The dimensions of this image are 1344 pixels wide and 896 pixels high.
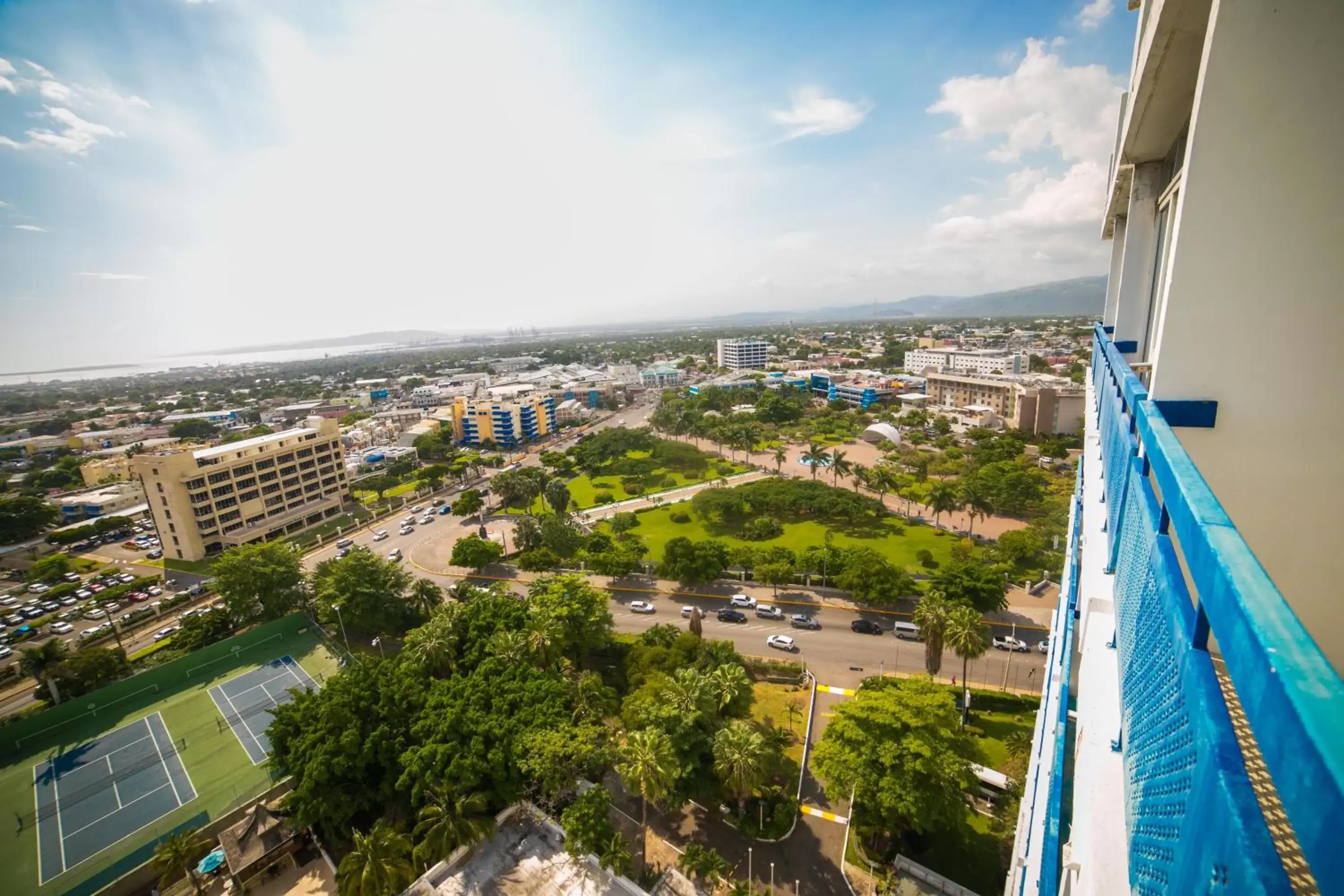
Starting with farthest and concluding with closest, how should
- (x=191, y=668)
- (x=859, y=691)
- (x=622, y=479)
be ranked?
(x=622, y=479) < (x=191, y=668) < (x=859, y=691)

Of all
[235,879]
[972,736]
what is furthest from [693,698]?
[235,879]

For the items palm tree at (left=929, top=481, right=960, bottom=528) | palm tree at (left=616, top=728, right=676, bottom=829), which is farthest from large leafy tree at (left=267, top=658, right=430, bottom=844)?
palm tree at (left=929, top=481, right=960, bottom=528)

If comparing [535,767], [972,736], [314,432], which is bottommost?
[972,736]

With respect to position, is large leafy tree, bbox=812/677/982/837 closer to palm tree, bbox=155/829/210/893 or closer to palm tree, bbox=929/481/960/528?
palm tree, bbox=155/829/210/893

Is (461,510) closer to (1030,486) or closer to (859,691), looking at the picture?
Result: (859,691)

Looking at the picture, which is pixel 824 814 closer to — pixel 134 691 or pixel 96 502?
pixel 134 691

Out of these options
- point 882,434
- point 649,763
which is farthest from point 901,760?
point 882,434
